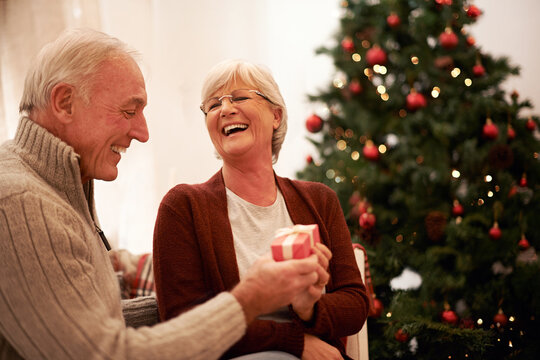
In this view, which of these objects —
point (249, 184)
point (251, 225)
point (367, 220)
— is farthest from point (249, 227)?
point (367, 220)

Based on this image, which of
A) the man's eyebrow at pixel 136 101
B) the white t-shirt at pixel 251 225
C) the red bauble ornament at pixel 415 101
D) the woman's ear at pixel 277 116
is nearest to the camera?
the man's eyebrow at pixel 136 101

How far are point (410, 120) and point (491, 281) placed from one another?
96cm

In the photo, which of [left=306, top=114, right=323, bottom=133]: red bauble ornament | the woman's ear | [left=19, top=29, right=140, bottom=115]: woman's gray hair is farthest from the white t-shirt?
[left=306, top=114, right=323, bottom=133]: red bauble ornament

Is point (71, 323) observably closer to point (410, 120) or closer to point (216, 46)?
point (410, 120)

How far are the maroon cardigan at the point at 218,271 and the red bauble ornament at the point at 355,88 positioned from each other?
1361 millimetres

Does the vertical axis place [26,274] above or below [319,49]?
below

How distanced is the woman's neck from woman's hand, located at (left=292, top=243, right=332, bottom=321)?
0.38 m

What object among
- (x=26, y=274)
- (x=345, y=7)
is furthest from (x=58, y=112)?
(x=345, y=7)

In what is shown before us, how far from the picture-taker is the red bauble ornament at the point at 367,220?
2.68 metres

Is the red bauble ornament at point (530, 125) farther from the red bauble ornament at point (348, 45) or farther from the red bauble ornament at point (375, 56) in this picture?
the red bauble ornament at point (348, 45)

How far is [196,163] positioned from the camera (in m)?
3.82

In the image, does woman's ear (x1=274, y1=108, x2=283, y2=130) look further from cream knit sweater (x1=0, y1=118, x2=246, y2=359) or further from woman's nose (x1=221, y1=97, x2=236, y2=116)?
cream knit sweater (x1=0, y1=118, x2=246, y2=359)

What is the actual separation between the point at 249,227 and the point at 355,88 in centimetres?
150

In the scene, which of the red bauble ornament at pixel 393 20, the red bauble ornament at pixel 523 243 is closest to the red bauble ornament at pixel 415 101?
the red bauble ornament at pixel 393 20
